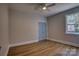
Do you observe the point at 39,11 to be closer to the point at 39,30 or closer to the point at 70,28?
the point at 39,30

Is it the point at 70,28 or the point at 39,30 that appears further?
the point at 39,30

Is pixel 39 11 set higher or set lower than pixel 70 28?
higher

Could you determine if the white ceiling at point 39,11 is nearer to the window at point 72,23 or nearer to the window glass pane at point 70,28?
the window at point 72,23

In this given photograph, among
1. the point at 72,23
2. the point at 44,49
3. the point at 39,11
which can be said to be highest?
the point at 39,11

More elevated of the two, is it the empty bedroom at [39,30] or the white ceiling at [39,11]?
the white ceiling at [39,11]

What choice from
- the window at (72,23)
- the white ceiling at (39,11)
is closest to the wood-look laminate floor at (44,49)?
the window at (72,23)

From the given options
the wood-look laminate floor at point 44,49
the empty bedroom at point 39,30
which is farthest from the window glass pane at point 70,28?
the wood-look laminate floor at point 44,49

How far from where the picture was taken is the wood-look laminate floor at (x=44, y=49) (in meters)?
Answer: 1.23

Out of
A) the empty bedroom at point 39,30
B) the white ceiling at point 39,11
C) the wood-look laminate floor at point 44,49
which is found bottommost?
the wood-look laminate floor at point 44,49

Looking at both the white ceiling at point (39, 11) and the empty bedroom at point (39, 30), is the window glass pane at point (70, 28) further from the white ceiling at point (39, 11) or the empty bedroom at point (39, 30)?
the white ceiling at point (39, 11)

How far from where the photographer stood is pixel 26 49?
135 cm

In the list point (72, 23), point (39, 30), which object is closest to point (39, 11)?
point (39, 30)

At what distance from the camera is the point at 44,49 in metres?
1.35

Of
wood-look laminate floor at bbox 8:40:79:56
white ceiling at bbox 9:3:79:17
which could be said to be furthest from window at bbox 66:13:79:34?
wood-look laminate floor at bbox 8:40:79:56
